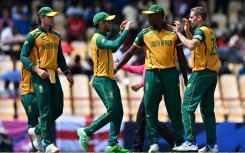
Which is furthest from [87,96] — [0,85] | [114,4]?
[114,4]

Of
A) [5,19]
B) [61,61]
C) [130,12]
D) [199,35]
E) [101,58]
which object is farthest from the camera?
[130,12]

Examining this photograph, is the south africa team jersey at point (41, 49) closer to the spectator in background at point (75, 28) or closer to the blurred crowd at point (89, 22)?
the blurred crowd at point (89, 22)

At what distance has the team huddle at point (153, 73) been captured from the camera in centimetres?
1686

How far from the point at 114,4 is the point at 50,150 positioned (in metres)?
14.3

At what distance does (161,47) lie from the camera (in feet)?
55.5

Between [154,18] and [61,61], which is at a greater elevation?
[154,18]

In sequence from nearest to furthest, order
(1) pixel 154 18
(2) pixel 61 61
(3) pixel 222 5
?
1. (1) pixel 154 18
2. (2) pixel 61 61
3. (3) pixel 222 5

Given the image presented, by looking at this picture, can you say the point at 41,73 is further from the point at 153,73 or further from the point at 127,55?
the point at 153,73

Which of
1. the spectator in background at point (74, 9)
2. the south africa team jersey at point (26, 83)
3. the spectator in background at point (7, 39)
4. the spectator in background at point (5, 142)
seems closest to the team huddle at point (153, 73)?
the south africa team jersey at point (26, 83)

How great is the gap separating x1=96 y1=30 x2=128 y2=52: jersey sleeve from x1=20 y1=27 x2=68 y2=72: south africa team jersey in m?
0.76

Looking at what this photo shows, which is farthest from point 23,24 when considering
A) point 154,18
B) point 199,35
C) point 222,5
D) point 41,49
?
point 199,35

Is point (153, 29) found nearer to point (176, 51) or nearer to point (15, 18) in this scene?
point (176, 51)

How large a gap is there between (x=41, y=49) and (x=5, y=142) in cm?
601

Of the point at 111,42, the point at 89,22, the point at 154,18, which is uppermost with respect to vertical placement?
the point at 154,18
